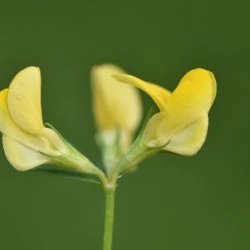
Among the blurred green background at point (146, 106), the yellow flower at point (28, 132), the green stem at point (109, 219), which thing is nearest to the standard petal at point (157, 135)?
the yellow flower at point (28, 132)

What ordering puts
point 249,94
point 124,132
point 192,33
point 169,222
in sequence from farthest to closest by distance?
1. point 192,33
2. point 249,94
3. point 169,222
4. point 124,132

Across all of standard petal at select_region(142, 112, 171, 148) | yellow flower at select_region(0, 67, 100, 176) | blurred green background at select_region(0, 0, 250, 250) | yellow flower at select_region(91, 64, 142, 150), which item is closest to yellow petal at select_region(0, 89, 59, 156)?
yellow flower at select_region(0, 67, 100, 176)

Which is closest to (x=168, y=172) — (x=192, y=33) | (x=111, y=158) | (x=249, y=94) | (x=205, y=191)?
(x=205, y=191)

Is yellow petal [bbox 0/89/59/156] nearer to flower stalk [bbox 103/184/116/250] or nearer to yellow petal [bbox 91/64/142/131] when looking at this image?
flower stalk [bbox 103/184/116/250]

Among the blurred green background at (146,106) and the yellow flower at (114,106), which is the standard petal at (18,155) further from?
the blurred green background at (146,106)

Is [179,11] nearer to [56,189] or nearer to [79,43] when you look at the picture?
[79,43]

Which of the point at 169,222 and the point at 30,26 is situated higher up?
the point at 30,26
